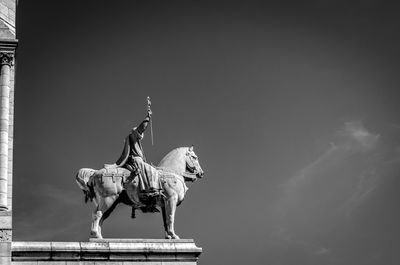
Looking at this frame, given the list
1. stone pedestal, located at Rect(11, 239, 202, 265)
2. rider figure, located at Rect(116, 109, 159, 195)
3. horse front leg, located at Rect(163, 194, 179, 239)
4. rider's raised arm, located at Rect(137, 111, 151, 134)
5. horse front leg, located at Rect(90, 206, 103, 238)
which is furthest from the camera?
rider's raised arm, located at Rect(137, 111, 151, 134)

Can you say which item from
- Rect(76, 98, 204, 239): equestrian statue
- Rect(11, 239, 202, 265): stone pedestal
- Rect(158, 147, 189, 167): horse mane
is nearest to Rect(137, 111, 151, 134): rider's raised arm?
Rect(76, 98, 204, 239): equestrian statue

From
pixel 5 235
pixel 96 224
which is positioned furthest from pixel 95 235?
pixel 5 235

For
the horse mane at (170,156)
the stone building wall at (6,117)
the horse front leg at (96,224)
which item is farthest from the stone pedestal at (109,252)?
the horse mane at (170,156)

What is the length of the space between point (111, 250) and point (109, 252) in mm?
92

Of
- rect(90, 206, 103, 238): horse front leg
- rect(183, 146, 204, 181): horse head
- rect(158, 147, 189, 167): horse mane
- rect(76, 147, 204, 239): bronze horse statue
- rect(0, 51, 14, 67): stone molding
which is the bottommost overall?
rect(90, 206, 103, 238): horse front leg

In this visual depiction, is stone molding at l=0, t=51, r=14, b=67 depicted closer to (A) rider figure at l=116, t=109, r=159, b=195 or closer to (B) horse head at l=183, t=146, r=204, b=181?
(A) rider figure at l=116, t=109, r=159, b=195

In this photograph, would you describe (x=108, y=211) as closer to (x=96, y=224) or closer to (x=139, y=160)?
(x=96, y=224)

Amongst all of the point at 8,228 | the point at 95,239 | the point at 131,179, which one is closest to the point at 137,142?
the point at 131,179

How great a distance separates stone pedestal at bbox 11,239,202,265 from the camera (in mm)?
32906

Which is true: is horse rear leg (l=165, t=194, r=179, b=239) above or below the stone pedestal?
above

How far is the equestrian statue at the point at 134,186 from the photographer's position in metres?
34.9

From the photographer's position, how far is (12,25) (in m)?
34.7

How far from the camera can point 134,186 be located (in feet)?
115

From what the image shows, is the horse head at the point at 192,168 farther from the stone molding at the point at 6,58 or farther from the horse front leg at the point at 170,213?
the stone molding at the point at 6,58
